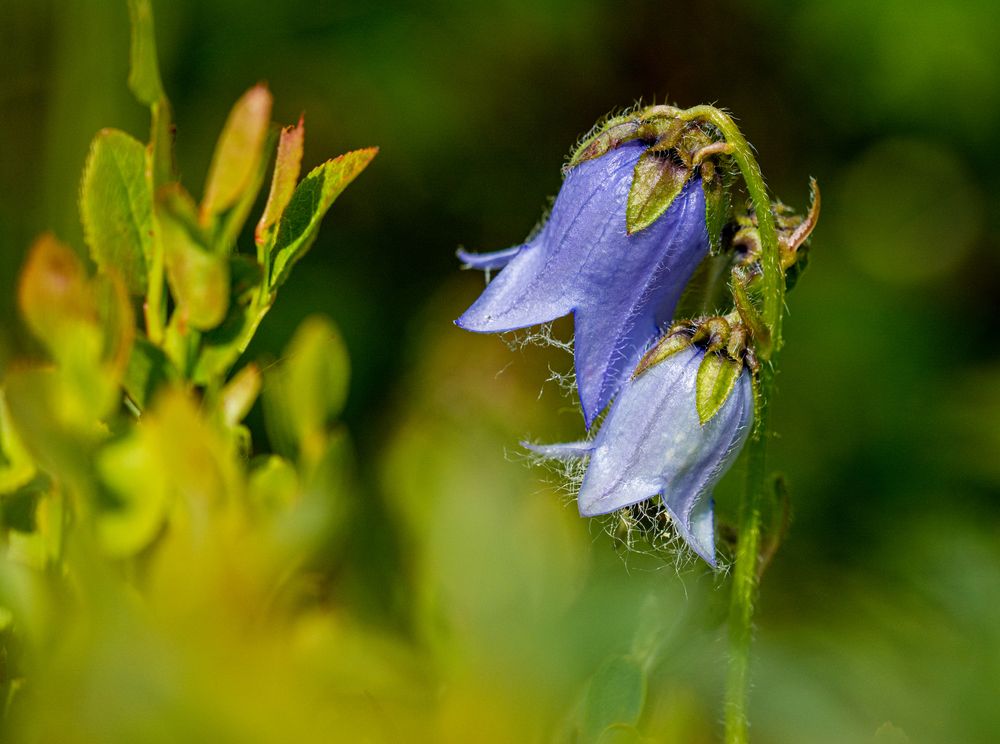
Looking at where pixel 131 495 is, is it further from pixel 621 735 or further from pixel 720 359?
pixel 720 359

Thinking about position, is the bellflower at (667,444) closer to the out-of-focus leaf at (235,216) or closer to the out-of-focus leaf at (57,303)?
the out-of-focus leaf at (235,216)

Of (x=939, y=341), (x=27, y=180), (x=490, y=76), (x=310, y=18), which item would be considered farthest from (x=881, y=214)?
(x=27, y=180)

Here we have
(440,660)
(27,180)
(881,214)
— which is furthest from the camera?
(881,214)

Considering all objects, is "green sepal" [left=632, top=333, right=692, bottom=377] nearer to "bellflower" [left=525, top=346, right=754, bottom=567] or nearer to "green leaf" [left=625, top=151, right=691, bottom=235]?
"bellflower" [left=525, top=346, right=754, bottom=567]

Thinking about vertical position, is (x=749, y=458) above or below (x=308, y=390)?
below

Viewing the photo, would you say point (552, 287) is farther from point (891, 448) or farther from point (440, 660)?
point (891, 448)

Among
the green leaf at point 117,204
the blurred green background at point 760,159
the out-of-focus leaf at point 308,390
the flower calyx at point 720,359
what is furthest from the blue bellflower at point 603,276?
the blurred green background at point 760,159

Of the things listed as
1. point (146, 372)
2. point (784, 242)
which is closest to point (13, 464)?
point (146, 372)
